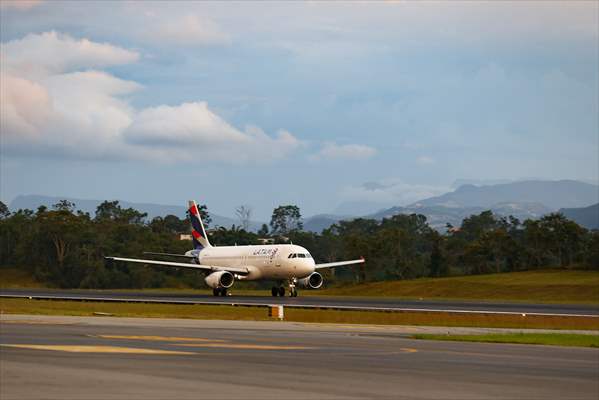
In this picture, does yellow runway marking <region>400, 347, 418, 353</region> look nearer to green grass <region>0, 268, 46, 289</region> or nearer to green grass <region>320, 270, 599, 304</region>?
green grass <region>320, 270, 599, 304</region>

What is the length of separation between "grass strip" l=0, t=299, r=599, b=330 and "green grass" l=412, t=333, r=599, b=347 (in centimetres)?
776

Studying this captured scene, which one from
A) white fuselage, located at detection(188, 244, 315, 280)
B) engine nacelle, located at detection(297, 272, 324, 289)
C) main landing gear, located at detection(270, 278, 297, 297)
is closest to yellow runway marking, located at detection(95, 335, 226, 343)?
white fuselage, located at detection(188, 244, 315, 280)

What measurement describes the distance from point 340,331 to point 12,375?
57.4 feet

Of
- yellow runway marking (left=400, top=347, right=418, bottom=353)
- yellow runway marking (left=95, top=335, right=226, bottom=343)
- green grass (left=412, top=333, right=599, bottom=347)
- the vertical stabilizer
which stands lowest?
green grass (left=412, top=333, right=599, bottom=347)

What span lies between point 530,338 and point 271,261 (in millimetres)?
44030

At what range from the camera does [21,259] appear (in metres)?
144

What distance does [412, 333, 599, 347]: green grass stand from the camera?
101ft

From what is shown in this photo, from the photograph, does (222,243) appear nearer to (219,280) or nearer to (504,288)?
(504,288)

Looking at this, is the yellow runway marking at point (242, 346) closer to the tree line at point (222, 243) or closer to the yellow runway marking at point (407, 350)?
the yellow runway marking at point (407, 350)

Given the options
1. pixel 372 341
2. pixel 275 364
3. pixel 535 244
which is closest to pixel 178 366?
pixel 275 364

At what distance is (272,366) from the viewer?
812 inches

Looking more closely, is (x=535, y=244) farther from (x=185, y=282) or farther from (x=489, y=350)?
(x=489, y=350)

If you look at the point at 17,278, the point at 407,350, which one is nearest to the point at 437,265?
the point at 17,278

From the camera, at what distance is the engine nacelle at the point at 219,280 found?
76.1 m
